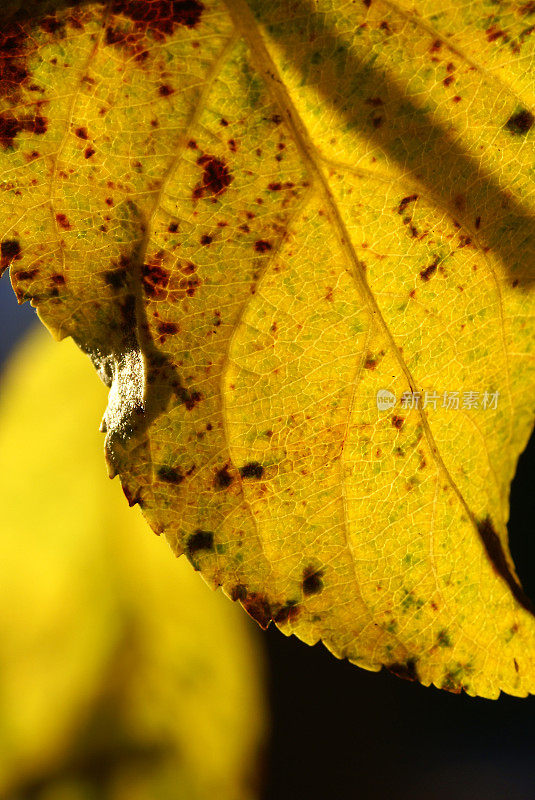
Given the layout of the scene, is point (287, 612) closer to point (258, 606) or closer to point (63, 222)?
point (258, 606)

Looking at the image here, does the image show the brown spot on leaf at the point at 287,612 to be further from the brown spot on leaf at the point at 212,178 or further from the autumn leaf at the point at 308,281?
the brown spot on leaf at the point at 212,178

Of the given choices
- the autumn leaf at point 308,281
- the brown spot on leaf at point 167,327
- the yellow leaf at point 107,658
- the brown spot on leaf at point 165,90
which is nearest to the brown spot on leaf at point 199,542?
the autumn leaf at point 308,281

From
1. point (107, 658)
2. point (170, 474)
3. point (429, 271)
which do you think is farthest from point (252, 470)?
point (107, 658)

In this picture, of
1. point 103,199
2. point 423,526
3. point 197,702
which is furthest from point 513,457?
point 197,702

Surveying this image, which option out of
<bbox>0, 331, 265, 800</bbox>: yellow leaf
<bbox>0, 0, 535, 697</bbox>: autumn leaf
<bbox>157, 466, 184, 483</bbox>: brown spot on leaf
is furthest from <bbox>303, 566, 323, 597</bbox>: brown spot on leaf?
<bbox>0, 331, 265, 800</bbox>: yellow leaf

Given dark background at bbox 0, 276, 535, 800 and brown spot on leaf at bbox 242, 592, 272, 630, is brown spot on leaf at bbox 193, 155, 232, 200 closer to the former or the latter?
brown spot on leaf at bbox 242, 592, 272, 630

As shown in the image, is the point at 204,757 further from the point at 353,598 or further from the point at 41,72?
the point at 41,72

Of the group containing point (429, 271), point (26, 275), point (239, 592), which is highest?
point (429, 271)
